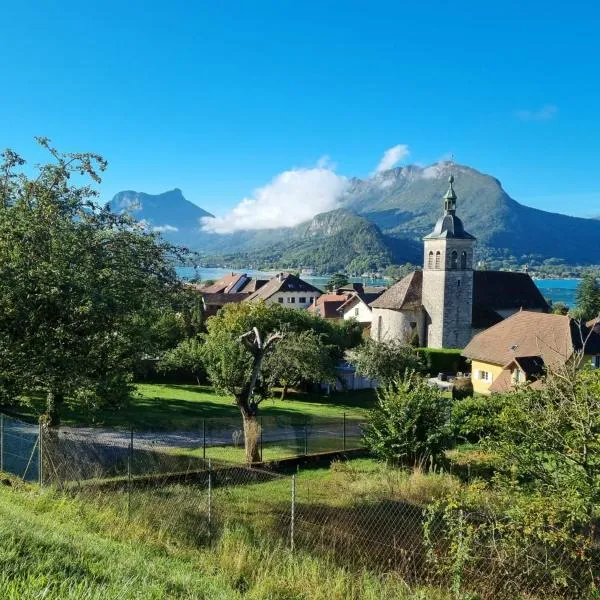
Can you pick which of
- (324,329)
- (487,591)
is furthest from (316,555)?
(324,329)

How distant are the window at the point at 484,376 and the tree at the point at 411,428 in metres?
23.2

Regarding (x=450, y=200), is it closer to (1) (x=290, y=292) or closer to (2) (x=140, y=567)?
(1) (x=290, y=292)

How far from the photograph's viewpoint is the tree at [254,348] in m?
16.8

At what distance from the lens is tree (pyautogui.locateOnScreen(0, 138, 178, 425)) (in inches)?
453

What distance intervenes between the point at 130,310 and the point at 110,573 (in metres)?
8.21

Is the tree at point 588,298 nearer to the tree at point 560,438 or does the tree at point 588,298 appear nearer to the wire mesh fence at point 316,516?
the wire mesh fence at point 316,516

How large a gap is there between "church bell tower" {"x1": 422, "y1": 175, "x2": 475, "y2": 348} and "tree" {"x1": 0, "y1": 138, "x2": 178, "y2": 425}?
42519 millimetres

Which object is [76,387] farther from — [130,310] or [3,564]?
[3,564]

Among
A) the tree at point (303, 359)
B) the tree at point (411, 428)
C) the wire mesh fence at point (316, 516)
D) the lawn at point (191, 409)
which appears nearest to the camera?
the wire mesh fence at point (316, 516)

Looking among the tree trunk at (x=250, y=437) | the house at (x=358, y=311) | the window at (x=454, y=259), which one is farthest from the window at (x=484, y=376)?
the house at (x=358, y=311)

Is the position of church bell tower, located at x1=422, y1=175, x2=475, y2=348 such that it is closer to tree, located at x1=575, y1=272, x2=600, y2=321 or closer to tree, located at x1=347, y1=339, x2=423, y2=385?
tree, located at x1=347, y1=339, x2=423, y2=385

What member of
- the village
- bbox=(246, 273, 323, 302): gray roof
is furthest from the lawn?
bbox=(246, 273, 323, 302): gray roof

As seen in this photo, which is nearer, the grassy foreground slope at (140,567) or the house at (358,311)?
the grassy foreground slope at (140,567)

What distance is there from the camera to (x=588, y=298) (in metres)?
92.9
